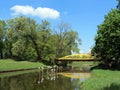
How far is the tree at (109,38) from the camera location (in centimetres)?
5734

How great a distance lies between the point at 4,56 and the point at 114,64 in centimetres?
5501

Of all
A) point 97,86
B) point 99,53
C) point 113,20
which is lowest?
point 97,86

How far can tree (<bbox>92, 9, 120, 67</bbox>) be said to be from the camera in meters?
57.3

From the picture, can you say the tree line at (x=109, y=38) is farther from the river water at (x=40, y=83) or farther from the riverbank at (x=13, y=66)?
the riverbank at (x=13, y=66)

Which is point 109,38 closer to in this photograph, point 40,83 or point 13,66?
point 40,83

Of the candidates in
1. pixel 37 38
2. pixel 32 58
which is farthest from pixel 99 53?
pixel 32 58

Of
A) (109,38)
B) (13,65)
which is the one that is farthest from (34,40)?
(109,38)

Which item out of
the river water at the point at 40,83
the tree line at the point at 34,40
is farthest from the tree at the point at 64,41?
the river water at the point at 40,83

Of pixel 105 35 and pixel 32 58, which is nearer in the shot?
pixel 105 35

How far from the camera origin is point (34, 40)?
3652 inches

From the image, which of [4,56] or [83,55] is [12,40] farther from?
[83,55]

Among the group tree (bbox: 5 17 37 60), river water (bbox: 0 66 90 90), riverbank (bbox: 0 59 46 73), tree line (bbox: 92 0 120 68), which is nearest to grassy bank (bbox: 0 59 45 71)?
riverbank (bbox: 0 59 46 73)

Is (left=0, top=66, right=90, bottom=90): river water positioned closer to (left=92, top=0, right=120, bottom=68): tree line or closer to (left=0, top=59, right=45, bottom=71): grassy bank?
(left=92, top=0, right=120, bottom=68): tree line

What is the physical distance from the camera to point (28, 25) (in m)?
91.6
